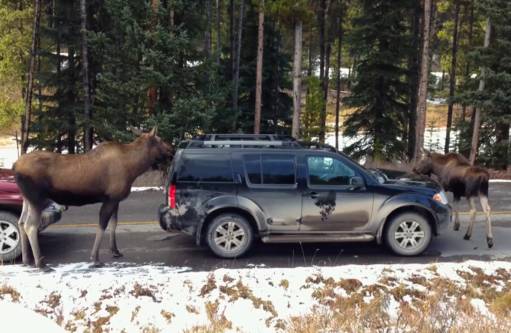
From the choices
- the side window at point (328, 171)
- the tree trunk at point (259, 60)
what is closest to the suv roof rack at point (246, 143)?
the side window at point (328, 171)

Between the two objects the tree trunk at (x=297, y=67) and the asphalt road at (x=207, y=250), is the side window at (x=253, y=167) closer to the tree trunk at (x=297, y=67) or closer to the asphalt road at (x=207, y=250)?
the asphalt road at (x=207, y=250)

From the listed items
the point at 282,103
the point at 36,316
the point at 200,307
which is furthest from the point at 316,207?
the point at 282,103

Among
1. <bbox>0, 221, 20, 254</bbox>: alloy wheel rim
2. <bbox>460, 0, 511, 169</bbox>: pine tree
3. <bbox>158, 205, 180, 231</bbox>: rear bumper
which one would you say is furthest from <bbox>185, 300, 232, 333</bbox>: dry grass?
<bbox>460, 0, 511, 169</bbox>: pine tree

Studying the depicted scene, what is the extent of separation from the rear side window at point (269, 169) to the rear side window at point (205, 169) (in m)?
0.39

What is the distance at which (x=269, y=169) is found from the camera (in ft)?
30.6

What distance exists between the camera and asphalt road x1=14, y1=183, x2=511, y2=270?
9.25 metres

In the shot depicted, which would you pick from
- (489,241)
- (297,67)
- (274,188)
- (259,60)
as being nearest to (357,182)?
(274,188)

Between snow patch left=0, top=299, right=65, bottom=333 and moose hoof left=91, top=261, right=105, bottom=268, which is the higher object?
snow patch left=0, top=299, right=65, bottom=333

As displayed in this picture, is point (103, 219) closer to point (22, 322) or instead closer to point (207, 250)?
point (207, 250)

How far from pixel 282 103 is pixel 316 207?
2153cm

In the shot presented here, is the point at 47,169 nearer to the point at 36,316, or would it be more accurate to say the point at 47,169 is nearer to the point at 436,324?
the point at 36,316

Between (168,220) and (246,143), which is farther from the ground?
(246,143)

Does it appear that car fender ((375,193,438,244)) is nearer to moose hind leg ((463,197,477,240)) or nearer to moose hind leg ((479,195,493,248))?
moose hind leg ((479,195,493,248))

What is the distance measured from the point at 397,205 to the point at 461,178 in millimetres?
2241
